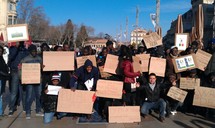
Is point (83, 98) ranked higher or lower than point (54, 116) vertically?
higher

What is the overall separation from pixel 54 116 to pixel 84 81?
1323mm

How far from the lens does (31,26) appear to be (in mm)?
60531

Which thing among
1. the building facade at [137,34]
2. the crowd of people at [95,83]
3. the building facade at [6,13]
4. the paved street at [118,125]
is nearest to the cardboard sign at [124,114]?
the paved street at [118,125]

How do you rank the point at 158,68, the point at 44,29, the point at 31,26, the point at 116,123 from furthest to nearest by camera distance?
the point at 44,29
the point at 31,26
the point at 158,68
the point at 116,123

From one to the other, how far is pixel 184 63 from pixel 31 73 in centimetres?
427

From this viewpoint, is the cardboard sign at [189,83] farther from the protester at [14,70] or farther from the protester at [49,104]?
the protester at [14,70]

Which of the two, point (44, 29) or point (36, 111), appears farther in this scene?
point (44, 29)

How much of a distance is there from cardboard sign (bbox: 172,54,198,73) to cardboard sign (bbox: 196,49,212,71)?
0.89ft

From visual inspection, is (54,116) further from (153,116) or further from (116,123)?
(153,116)

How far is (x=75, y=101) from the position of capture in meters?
8.12

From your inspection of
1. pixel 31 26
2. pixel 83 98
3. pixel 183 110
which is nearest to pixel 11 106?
pixel 83 98

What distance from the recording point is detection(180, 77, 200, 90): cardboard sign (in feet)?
29.8

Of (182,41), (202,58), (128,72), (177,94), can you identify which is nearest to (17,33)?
(128,72)

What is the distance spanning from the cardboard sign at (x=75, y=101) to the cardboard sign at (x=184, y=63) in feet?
8.84
